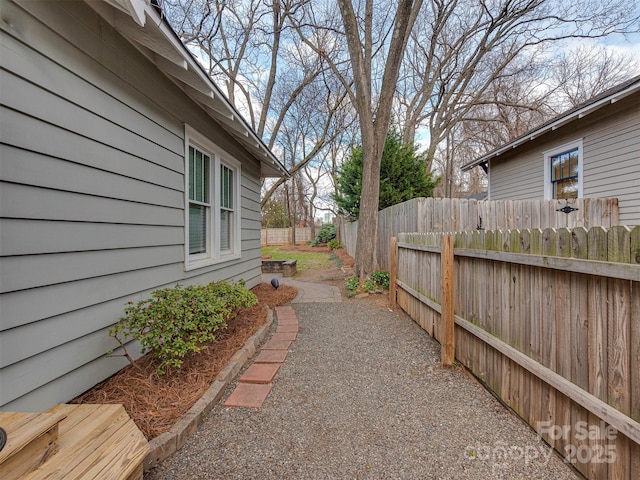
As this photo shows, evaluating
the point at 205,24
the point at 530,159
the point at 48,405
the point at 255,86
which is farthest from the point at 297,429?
the point at 255,86

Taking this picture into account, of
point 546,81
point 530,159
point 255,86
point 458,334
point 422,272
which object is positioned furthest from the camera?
point 546,81

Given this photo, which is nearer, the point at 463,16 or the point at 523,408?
the point at 523,408

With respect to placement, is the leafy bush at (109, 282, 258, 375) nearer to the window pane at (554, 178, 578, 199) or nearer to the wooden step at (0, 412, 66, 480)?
the wooden step at (0, 412, 66, 480)

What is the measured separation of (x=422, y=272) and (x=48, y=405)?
381 centimetres

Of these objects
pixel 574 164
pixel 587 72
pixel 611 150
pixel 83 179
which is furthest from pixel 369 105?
pixel 587 72

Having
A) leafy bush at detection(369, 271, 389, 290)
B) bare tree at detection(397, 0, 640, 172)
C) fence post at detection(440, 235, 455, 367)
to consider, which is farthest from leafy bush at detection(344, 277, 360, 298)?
bare tree at detection(397, 0, 640, 172)

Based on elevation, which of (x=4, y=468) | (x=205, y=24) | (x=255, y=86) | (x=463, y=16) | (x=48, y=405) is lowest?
(x=48, y=405)

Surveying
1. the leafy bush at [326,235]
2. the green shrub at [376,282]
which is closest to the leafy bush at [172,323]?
the green shrub at [376,282]

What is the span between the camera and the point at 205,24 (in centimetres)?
963

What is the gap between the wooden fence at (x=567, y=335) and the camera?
4.48 ft

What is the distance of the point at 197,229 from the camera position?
3969 millimetres

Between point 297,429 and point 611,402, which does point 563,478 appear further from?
point 297,429

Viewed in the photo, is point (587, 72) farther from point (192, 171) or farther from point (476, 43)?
point (192, 171)

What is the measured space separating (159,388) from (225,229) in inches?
121
